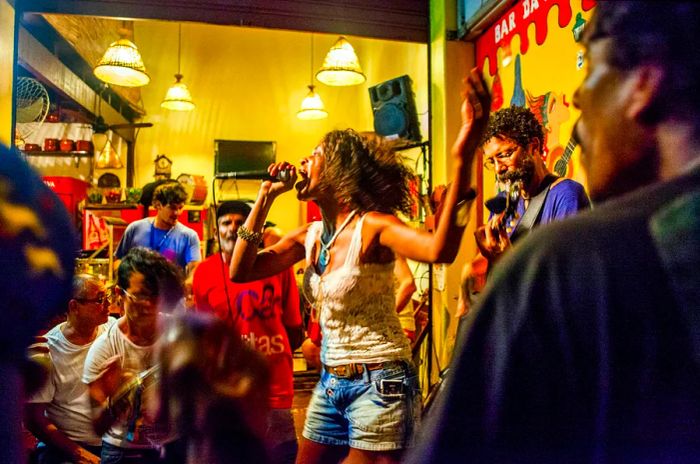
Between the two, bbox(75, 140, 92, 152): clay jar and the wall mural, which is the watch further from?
bbox(75, 140, 92, 152): clay jar

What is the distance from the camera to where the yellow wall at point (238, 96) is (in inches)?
369

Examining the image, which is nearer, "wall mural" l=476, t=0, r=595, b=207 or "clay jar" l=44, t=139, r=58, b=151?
"wall mural" l=476, t=0, r=595, b=207

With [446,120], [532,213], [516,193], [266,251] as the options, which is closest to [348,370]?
[266,251]

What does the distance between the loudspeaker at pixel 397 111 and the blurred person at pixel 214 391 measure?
5.38m

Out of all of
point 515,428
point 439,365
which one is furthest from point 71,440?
point 439,365

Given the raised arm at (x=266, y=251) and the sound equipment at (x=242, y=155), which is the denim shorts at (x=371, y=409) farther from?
the sound equipment at (x=242, y=155)

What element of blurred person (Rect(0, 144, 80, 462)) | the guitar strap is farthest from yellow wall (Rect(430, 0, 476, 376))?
blurred person (Rect(0, 144, 80, 462))

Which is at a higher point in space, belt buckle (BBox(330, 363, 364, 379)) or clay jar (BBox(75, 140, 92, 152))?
clay jar (BBox(75, 140, 92, 152))

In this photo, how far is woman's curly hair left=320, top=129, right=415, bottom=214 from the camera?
7.18 feet

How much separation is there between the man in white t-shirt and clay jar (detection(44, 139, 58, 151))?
597cm

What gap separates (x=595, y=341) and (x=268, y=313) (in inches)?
88.8

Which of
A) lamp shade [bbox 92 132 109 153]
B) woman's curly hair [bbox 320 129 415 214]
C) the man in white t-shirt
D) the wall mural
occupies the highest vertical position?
lamp shade [bbox 92 132 109 153]

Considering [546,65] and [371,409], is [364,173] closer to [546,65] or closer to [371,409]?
[371,409]

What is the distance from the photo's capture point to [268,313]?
2.59 meters
